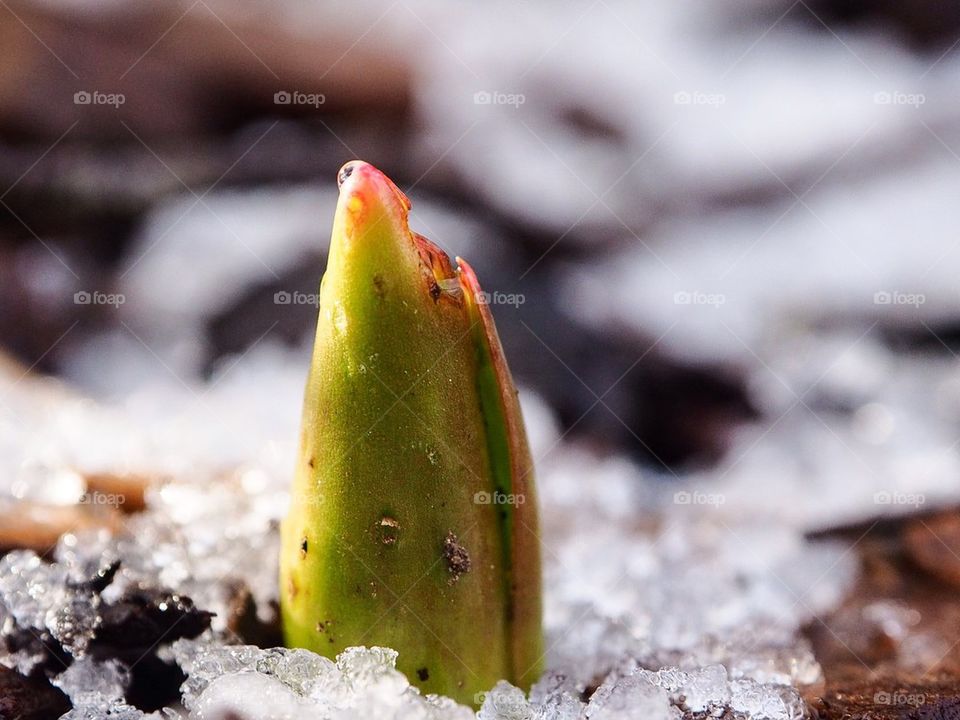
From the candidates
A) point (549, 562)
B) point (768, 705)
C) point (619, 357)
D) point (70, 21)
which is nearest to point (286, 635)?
point (768, 705)

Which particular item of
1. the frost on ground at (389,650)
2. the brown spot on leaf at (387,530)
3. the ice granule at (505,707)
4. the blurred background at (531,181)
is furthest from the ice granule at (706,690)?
the blurred background at (531,181)

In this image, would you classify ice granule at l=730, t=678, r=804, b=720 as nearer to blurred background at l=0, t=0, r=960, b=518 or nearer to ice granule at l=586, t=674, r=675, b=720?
ice granule at l=586, t=674, r=675, b=720

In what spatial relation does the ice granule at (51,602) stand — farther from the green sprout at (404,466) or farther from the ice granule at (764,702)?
the ice granule at (764,702)

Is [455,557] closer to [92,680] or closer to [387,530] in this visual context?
[387,530]

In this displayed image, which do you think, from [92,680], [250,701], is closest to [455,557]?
[250,701]

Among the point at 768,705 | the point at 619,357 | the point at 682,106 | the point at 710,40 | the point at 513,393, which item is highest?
the point at 710,40

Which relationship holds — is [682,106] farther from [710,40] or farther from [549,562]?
[549,562]
